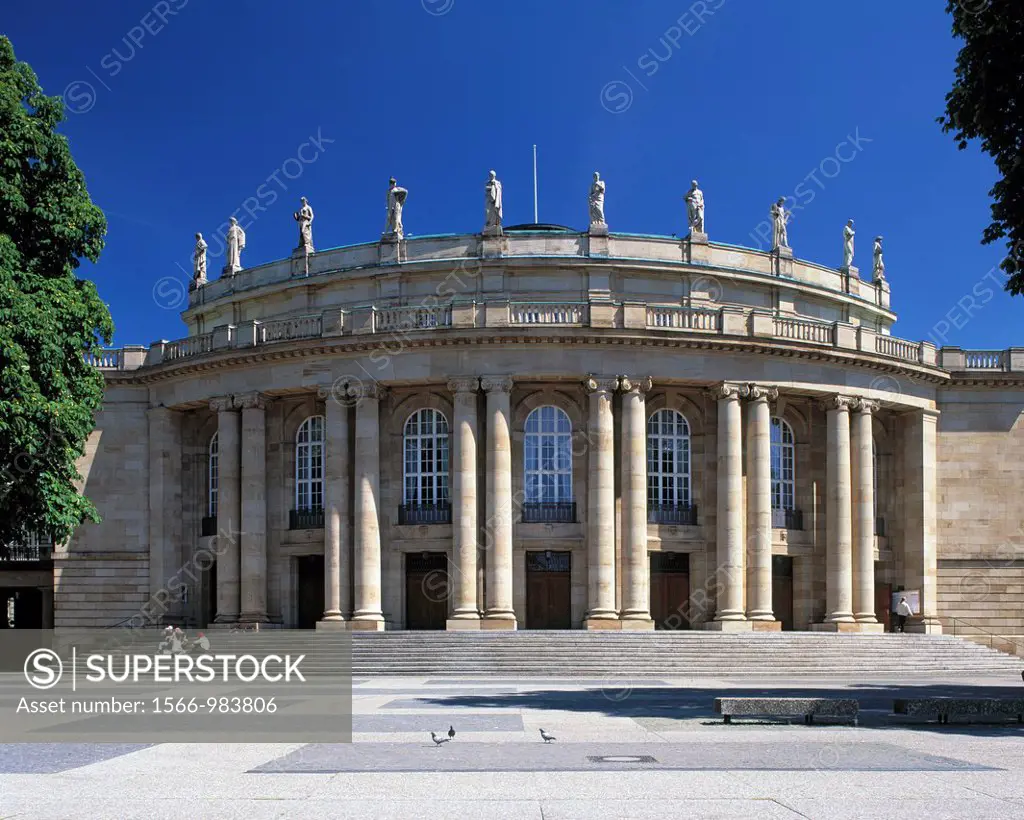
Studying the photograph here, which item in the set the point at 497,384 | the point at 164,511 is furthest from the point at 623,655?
the point at 164,511

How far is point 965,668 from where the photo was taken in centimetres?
4484

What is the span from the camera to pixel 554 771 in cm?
1761

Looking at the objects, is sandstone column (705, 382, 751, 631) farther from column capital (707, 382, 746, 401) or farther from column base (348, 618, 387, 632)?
column base (348, 618, 387, 632)

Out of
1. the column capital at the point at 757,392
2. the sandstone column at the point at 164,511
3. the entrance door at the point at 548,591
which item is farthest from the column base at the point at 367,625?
the column capital at the point at 757,392

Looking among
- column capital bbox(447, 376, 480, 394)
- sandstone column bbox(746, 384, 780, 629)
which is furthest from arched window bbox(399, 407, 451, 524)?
sandstone column bbox(746, 384, 780, 629)

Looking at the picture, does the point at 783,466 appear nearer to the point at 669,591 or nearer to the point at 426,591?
the point at 669,591

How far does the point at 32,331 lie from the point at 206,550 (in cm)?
2376

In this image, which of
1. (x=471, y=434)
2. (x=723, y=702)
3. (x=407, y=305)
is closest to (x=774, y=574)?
(x=471, y=434)

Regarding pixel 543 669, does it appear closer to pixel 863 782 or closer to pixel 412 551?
pixel 412 551

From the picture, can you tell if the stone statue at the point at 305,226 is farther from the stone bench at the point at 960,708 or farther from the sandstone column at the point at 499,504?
the stone bench at the point at 960,708

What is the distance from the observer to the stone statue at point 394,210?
181 feet

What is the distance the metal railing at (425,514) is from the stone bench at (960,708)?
27.8 m

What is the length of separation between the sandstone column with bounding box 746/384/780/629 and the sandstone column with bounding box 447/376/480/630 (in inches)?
420

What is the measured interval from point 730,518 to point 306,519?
1696cm
